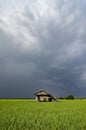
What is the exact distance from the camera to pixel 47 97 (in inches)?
3625

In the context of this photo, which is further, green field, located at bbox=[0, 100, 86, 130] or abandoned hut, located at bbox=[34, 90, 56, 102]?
abandoned hut, located at bbox=[34, 90, 56, 102]

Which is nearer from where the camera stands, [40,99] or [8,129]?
[8,129]

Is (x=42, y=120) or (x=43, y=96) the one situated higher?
(x=43, y=96)

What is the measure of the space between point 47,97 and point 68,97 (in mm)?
58216

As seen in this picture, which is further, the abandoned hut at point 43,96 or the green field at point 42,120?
the abandoned hut at point 43,96

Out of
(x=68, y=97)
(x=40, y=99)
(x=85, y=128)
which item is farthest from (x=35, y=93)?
(x=85, y=128)

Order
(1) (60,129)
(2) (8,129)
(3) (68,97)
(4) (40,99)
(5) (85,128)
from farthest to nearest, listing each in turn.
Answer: (3) (68,97)
(4) (40,99)
(5) (85,128)
(1) (60,129)
(2) (8,129)

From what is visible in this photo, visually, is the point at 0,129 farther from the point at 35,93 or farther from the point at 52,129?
the point at 35,93

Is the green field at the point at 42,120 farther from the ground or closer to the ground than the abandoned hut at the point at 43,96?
closer to the ground

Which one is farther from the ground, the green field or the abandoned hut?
the abandoned hut

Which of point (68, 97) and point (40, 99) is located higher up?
point (68, 97)

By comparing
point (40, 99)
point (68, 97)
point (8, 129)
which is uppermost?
point (68, 97)

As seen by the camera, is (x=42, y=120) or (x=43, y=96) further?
(x=43, y=96)

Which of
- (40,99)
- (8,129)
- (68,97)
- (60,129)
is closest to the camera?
(8,129)
